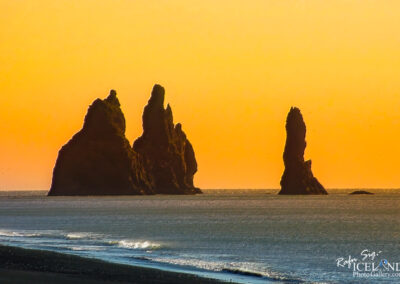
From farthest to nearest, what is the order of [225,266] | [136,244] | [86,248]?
[136,244] < [86,248] < [225,266]

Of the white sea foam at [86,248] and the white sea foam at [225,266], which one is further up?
the white sea foam at [86,248]

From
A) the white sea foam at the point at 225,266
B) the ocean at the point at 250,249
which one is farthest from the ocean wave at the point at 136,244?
the white sea foam at the point at 225,266

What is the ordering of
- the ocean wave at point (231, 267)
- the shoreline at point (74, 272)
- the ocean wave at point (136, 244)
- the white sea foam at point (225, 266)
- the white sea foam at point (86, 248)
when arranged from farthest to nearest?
the ocean wave at point (136, 244)
the white sea foam at point (86, 248)
the white sea foam at point (225, 266)
the ocean wave at point (231, 267)
the shoreline at point (74, 272)

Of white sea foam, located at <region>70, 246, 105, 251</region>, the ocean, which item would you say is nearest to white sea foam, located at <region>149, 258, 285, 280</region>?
the ocean

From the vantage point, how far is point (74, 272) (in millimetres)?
42250

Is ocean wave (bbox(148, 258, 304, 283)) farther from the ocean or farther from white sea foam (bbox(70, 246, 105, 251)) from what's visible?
white sea foam (bbox(70, 246, 105, 251))

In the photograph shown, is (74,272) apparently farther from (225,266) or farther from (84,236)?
(84,236)

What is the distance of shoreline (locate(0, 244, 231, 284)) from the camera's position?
1513 inches

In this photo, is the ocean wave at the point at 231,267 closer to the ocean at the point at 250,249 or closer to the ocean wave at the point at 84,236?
the ocean at the point at 250,249

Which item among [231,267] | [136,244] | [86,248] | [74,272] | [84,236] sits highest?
[84,236]

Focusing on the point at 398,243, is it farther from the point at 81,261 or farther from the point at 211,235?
the point at 81,261

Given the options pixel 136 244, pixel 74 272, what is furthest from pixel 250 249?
pixel 74 272

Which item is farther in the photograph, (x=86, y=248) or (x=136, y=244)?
(x=136, y=244)

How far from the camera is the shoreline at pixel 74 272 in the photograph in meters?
38.4
